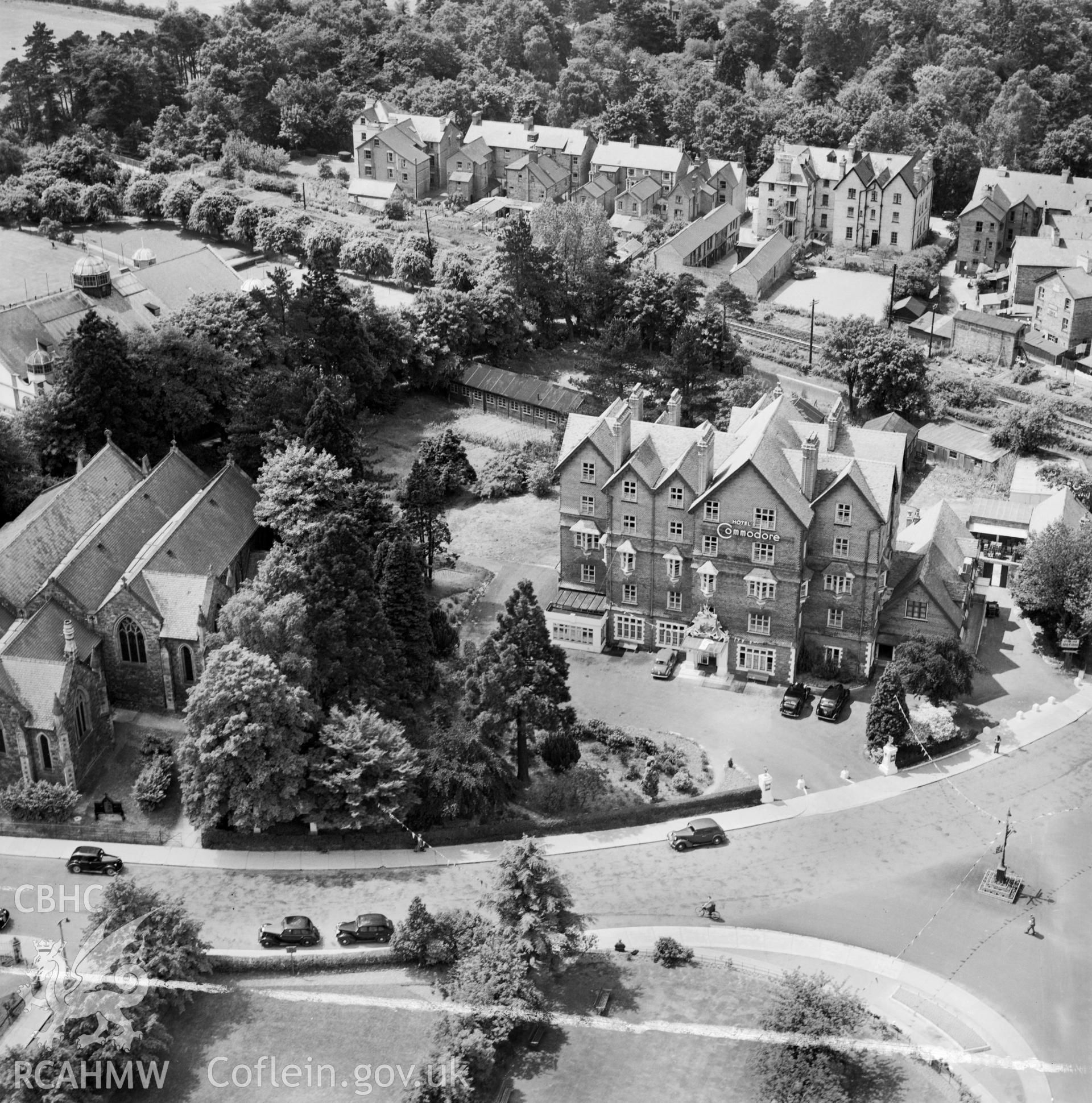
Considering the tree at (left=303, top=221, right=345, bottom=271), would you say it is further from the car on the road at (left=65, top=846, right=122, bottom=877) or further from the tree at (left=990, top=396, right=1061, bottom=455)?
the car on the road at (left=65, top=846, right=122, bottom=877)

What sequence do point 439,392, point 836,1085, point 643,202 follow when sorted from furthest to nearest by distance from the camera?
point 643,202 < point 439,392 < point 836,1085

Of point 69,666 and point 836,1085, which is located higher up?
point 69,666

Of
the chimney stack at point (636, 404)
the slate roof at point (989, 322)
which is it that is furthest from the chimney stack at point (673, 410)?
the slate roof at point (989, 322)

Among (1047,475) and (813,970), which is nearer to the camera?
(813,970)

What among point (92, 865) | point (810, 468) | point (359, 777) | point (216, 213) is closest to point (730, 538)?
point (810, 468)

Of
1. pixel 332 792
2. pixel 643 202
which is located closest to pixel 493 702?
pixel 332 792

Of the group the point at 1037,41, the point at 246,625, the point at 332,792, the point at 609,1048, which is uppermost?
the point at 1037,41

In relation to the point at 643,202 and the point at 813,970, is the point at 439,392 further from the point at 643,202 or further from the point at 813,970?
the point at 813,970

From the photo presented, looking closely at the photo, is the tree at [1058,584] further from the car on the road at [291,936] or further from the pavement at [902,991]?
the car on the road at [291,936]
